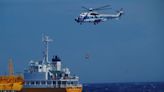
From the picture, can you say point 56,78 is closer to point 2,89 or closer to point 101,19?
point 2,89

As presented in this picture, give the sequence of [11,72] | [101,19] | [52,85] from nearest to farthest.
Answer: [52,85] < [11,72] < [101,19]

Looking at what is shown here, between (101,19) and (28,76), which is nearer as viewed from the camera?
(28,76)

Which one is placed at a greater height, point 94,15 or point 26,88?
point 94,15

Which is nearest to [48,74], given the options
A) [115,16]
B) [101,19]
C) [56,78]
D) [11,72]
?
[56,78]

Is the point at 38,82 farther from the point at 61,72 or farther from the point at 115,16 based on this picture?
the point at 115,16

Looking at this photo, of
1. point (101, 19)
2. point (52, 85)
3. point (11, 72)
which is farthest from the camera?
point (101, 19)

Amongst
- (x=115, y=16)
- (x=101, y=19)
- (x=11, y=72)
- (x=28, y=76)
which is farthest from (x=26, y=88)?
(x=115, y=16)
